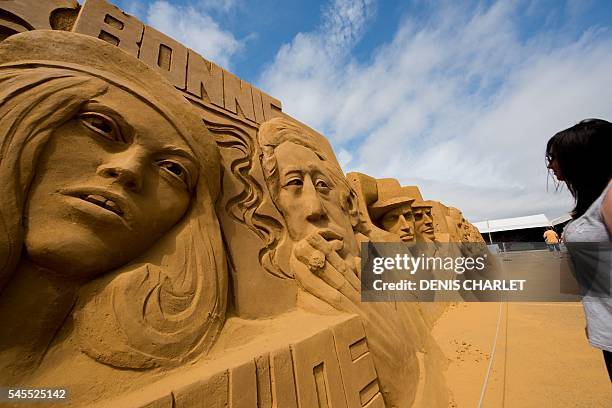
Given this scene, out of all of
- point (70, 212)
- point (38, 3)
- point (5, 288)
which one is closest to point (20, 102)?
point (70, 212)

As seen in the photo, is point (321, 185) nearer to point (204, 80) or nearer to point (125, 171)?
point (204, 80)

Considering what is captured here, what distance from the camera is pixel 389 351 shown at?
176 cm

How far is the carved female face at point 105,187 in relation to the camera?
0.97 m

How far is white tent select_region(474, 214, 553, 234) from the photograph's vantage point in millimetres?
19922

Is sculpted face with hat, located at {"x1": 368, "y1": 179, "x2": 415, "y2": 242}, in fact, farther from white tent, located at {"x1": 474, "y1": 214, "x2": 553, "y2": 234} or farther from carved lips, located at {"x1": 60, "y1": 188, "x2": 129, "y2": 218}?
white tent, located at {"x1": 474, "y1": 214, "x2": 553, "y2": 234}

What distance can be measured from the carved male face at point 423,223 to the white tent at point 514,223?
1962 cm

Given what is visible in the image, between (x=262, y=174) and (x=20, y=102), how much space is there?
148 cm

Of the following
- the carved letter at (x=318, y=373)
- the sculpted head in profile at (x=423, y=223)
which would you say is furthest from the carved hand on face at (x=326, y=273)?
the sculpted head in profile at (x=423, y=223)

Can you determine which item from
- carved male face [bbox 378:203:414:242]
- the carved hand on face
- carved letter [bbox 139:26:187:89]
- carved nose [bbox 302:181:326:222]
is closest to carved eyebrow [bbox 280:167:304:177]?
carved nose [bbox 302:181:326:222]

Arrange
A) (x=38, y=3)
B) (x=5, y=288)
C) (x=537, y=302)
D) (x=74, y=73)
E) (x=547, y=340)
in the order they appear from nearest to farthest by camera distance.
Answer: (x=5, y=288)
(x=74, y=73)
(x=38, y=3)
(x=547, y=340)
(x=537, y=302)

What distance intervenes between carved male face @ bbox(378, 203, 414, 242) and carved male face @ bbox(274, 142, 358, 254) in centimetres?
228

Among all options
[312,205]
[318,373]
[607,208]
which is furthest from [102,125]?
[607,208]

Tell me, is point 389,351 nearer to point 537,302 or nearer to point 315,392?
point 315,392

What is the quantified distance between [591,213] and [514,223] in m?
25.7
